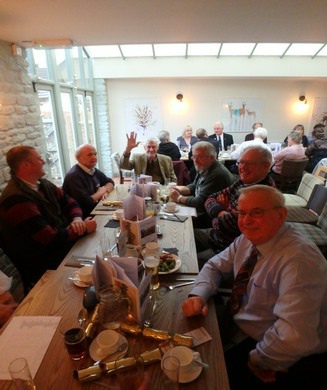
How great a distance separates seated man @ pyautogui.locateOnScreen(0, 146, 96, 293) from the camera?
1700 mm

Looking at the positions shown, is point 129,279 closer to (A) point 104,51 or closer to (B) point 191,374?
(B) point 191,374

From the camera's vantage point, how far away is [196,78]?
6.51 meters

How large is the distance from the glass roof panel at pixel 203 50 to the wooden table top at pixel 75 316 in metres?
5.75

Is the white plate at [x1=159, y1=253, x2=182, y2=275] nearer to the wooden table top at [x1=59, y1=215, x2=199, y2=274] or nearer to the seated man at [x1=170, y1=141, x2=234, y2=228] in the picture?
the wooden table top at [x1=59, y1=215, x2=199, y2=274]

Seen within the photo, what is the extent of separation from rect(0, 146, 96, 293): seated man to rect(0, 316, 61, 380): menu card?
77 cm

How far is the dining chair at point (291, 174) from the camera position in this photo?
13.9 feet

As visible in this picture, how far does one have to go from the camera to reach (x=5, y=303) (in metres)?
1.38

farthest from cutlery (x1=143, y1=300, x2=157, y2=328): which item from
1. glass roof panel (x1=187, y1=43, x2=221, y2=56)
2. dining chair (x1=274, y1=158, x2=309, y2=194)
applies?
glass roof panel (x1=187, y1=43, x2=221, y2=56)

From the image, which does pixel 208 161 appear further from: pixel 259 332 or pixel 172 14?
pixel 259 332

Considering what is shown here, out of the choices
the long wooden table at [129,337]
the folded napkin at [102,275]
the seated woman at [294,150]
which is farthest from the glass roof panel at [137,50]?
the folded napkin at [102,275]

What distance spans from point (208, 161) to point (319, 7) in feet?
4.77

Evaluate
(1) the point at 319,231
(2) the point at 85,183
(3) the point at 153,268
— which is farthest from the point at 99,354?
(1) the point at 319,231

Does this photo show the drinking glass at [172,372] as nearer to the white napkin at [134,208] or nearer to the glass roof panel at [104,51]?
the white napkin at [134,208]

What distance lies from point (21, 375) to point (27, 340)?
8.0 inches
